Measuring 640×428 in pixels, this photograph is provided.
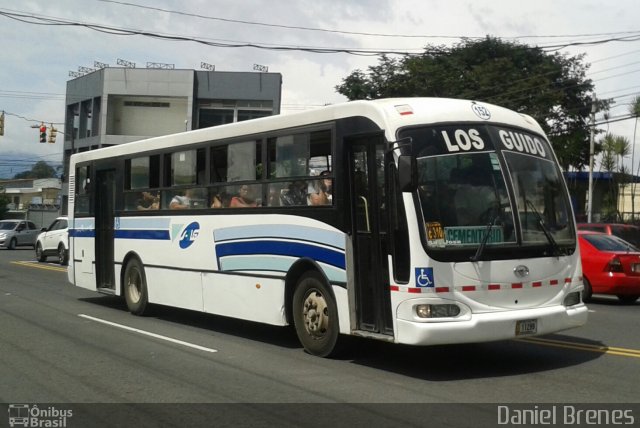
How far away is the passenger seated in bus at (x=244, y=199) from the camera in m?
9.55

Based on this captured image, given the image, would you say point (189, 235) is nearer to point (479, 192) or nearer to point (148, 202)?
point (148, 202)

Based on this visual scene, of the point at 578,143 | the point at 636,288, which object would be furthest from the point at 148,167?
the point at 578,143

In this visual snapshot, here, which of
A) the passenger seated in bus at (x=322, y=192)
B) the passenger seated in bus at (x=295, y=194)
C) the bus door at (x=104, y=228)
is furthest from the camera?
the bus door at (x=104, y=228)

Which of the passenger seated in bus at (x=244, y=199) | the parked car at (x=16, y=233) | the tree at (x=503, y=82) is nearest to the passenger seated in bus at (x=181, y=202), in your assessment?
the passenger seated in bus at (x=244, y=199)

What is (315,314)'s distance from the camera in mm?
8422

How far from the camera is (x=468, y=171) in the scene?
24.2 ft

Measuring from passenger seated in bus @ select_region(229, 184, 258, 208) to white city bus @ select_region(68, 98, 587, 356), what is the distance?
2 cm

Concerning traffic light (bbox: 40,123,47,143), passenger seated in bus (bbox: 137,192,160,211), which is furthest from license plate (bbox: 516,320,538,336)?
traffic light (bbox: 40,123,47,143)

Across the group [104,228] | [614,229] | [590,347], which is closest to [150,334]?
[104,228]

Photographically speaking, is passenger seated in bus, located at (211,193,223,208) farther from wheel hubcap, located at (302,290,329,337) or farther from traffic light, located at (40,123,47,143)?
traffic light, located at (40,123,47,143)

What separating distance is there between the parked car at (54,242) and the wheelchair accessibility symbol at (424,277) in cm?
2210

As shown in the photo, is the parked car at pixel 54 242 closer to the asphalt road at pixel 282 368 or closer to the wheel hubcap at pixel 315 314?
the asphalt road at pixel 282 368
